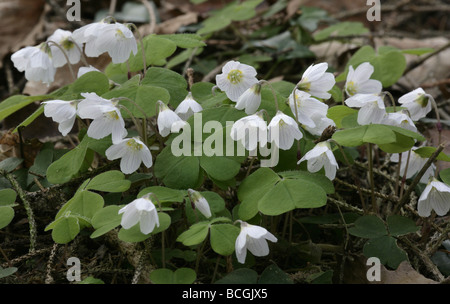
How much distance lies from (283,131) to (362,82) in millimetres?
541

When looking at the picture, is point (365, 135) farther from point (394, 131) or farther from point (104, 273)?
point (104, 273)

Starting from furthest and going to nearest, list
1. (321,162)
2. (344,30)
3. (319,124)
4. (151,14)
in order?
(151,14), (344,30), (319,124), (321,162)

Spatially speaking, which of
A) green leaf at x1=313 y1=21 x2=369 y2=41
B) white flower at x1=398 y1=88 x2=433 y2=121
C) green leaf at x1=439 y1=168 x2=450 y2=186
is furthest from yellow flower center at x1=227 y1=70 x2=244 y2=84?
green leaf at x1=313 y1=21 x2=369 y2=41

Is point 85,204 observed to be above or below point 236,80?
below

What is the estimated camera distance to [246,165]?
185 cm

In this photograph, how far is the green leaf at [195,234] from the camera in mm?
1332

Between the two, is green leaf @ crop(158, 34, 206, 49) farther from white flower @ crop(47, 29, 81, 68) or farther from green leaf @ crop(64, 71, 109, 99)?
white flower @ crop(47, 29, 81, 68)

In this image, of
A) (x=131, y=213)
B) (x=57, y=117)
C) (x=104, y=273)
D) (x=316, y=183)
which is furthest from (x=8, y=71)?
(x=316, y=183)

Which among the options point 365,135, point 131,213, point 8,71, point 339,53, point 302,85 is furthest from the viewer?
point 339,53

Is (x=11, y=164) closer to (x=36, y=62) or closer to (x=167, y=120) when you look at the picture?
(x=36, y=62)

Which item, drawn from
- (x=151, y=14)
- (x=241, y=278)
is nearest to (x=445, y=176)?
(x=241, y=278)

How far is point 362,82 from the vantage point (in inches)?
73.6

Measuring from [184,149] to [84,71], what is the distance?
58 cm
